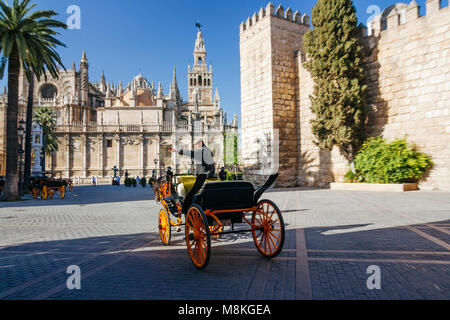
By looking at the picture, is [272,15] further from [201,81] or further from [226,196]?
[201,81]

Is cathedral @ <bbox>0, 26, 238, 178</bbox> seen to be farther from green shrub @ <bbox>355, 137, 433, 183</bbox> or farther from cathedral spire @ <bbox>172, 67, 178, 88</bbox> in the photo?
green shrub @ <bbox>355, 137, 433, 183</bbox>

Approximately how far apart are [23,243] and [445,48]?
1789cm

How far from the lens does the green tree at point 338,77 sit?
1543 centimetres

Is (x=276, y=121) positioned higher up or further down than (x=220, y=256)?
higher up

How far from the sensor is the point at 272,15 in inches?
706

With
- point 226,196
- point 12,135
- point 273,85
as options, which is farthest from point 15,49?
point 226,196

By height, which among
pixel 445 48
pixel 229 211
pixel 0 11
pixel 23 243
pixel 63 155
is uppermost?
pixel 0 11

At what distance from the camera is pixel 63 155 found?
49.6m

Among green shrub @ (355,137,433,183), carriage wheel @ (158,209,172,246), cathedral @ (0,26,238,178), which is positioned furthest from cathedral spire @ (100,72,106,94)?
carriage wheel @ (158,209,172,246)

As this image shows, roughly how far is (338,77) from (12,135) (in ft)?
59.9

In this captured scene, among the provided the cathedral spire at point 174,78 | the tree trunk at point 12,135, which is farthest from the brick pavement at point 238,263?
the cathedral spire at point 174,78

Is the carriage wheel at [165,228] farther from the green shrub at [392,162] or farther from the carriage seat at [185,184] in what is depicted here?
the green shrub at [392,162]

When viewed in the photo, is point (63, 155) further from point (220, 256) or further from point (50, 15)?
point (220, 256)
